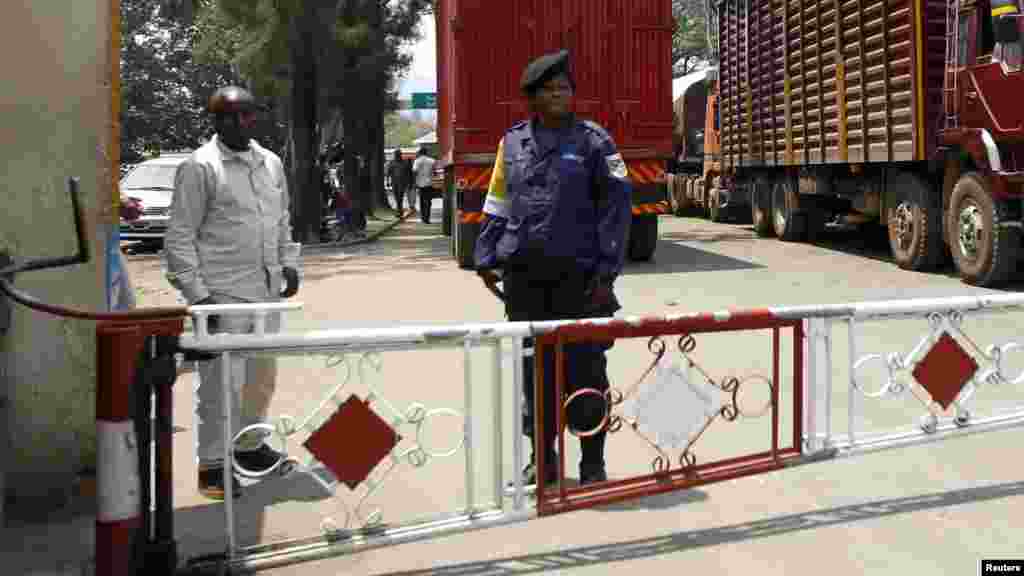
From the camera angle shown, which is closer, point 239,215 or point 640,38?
point 239,215

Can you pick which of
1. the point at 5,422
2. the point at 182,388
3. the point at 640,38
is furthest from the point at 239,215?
the point at 640,38

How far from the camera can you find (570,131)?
456 cm

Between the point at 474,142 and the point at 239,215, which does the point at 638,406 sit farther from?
the point at 474,142

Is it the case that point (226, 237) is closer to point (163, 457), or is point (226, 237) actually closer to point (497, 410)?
point (163, 457)

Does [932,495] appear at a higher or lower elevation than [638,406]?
lower

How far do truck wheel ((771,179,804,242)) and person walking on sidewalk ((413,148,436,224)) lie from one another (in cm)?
1014

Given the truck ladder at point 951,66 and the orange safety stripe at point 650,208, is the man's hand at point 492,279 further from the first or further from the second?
the orange safety stripe at point 650,208

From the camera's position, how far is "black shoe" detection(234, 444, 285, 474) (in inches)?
156

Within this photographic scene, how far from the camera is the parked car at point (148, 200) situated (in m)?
19.2

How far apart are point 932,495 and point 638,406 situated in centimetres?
133

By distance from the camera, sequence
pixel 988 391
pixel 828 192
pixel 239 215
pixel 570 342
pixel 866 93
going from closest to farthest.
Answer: pixel 570 342 → pixel 239 215 → pixel 988 391 → pixel 866 93 → pixel 828 192

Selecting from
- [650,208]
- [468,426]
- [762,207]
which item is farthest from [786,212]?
[468,426]

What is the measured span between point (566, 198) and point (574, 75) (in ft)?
30.2

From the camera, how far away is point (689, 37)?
51.3 meters
